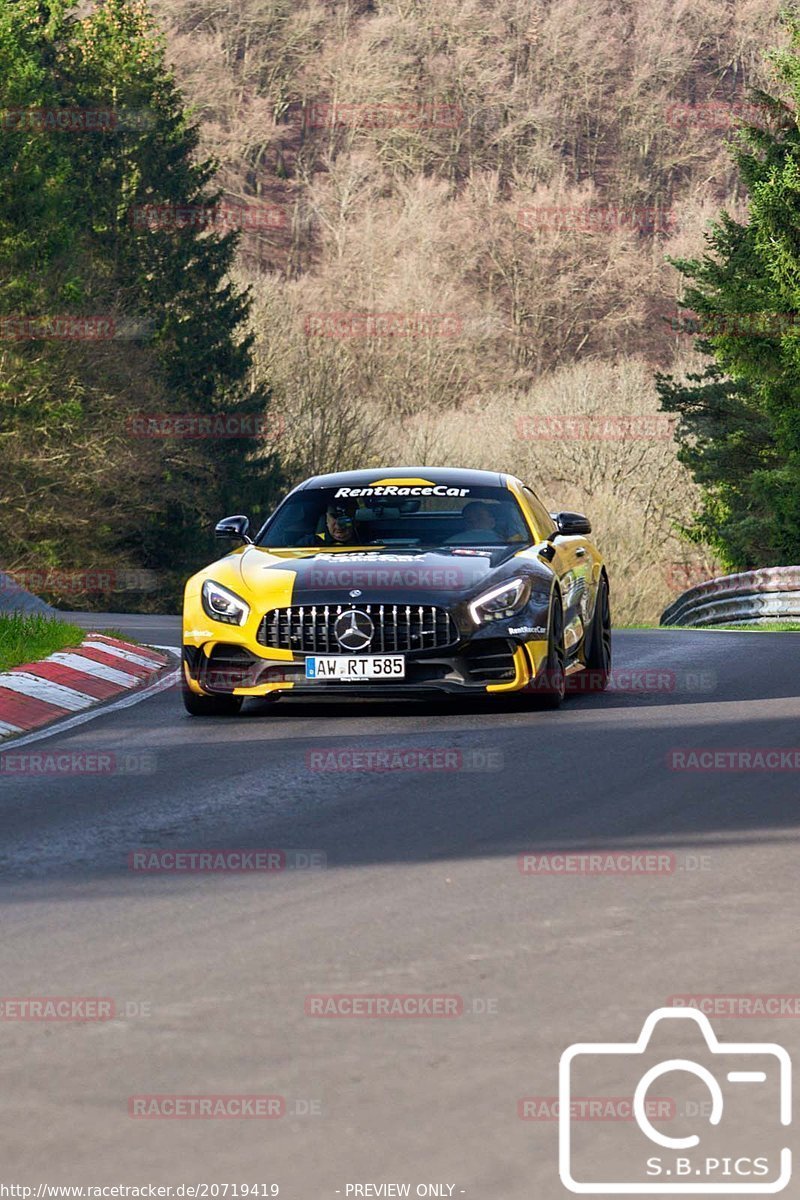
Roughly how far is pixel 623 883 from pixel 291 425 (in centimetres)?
6242

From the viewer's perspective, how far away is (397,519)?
13.5 meters

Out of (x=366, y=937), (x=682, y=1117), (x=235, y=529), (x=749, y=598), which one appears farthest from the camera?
(x=749, y=598)

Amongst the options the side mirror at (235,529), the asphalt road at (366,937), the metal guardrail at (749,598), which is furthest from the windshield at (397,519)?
the metal guardrail at (749,598)

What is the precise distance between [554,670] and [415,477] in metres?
1.98

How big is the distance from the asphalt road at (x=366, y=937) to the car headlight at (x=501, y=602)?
92cm

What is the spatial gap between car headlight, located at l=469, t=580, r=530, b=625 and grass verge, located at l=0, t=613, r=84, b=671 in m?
3.95

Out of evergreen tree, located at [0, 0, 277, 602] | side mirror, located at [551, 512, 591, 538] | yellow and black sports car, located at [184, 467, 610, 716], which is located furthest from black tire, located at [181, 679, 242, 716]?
evergreen tree, located at [0, 0, 277, 602]

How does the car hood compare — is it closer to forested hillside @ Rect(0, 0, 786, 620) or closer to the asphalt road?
the asphalt road

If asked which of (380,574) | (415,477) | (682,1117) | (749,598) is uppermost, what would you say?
(682,1117)

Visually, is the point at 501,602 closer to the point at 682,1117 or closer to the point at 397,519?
the point at 397,519

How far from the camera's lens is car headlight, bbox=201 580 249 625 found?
40.2 feet

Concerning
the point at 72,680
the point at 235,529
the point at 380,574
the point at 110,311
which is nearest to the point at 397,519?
the point at 235,529

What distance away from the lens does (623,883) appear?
720 cm

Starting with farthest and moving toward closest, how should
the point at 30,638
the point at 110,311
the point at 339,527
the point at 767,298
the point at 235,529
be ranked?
1. the point at 110,311
2. the point at 767,298
3. the point at 30,638
4. the point at 235,529
5. the point at 339,527
